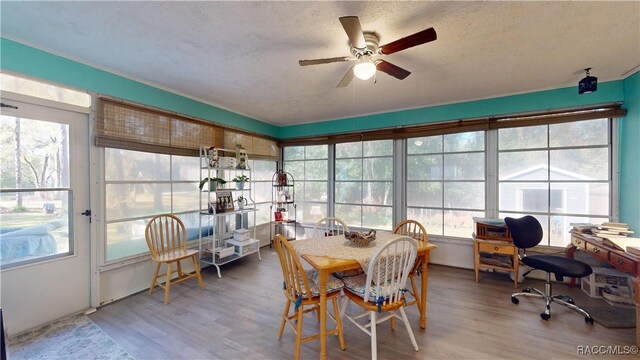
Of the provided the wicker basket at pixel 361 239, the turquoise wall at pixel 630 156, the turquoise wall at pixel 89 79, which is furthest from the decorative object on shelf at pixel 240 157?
the turquoise wall at pixel 630 156

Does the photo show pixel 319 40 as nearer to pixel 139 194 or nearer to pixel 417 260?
pixel 417 260

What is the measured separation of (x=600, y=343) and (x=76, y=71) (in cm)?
527

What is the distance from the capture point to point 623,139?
2900 mm

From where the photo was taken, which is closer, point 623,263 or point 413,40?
point 413,40

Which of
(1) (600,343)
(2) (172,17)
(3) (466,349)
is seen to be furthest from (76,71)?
(1) (600,343)

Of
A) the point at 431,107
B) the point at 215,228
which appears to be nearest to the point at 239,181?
the point at 215,228

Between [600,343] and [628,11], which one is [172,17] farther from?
[600,343]

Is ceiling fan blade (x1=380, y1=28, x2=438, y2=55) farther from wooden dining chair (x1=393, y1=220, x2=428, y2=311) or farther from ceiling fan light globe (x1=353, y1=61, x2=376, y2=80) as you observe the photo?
wooden dining chair (x1=393, y1=220, x2=428, y2=311)

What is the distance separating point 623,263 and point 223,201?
14.2 ft

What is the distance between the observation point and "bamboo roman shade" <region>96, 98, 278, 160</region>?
2.65 m

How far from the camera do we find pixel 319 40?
2078mm

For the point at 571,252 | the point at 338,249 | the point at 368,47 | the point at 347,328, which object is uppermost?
the point at 368,47

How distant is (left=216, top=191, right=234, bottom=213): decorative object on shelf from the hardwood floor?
1070 millimetres

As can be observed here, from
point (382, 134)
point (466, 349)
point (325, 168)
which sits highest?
point (382, 134)
